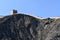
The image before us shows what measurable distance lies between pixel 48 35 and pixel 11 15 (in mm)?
2056

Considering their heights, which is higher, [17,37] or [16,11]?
[16,11]

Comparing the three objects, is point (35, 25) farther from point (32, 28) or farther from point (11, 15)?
point (11, 15)

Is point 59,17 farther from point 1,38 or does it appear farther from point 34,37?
point 1,38

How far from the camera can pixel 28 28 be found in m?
11.9

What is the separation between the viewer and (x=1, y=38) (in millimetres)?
12094

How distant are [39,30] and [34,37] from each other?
1.23 feet

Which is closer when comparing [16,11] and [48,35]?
[48,35]

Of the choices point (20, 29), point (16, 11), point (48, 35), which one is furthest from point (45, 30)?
point (16, 11)

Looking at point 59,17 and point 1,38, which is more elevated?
point 59,17

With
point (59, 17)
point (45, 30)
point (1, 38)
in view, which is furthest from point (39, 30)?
point (1, 38)

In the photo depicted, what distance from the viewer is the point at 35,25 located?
11.7 meters

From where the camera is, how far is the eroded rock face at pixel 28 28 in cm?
1129

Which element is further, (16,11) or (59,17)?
(16,11)

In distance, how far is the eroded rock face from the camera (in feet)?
37.0
